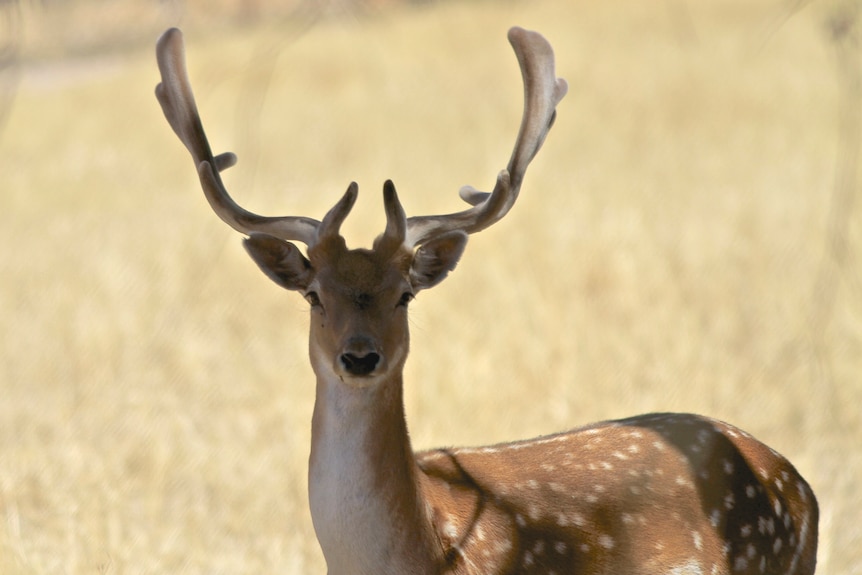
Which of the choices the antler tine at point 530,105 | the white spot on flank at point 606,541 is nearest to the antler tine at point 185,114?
the antler tine at point 530,105

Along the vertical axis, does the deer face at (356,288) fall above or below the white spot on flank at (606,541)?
above

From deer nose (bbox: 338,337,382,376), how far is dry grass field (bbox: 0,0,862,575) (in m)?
0.89

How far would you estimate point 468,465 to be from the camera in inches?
176

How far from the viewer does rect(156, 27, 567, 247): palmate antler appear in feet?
13.8

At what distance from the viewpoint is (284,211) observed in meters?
11.2

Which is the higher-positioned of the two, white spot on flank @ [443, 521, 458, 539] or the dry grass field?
the dry grass field

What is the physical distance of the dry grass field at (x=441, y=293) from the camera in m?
6.57

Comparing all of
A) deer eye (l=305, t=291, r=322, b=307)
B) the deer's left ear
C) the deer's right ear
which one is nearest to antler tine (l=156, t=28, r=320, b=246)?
the deer's right ear

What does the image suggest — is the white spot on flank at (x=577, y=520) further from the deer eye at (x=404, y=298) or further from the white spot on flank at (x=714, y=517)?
the deer eye at (x=404, y=298)

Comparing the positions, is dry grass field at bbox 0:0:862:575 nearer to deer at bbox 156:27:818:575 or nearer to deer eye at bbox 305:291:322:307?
deer at bbox 156:27:818:575

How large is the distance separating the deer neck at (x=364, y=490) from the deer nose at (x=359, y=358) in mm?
153

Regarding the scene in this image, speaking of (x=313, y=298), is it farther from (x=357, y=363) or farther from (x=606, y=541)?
(x=606, y=541)

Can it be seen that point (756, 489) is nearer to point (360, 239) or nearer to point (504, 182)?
point (504, 182)

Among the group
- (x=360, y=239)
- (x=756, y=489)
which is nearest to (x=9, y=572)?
(x=756, y=489)
